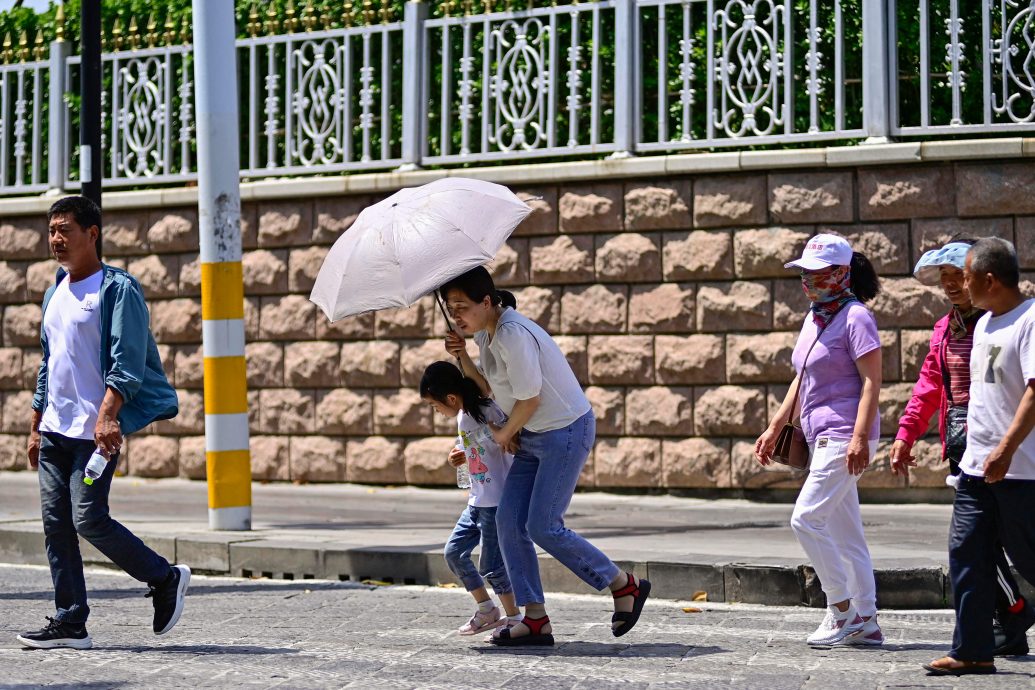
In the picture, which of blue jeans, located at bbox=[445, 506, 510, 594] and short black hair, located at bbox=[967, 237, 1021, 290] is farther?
blue jeans, located at bbox=[445, 506, 510, 594]

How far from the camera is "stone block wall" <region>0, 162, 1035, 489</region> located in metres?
11.1

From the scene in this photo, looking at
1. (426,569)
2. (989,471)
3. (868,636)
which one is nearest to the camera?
(989,471)

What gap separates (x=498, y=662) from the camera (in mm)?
6383

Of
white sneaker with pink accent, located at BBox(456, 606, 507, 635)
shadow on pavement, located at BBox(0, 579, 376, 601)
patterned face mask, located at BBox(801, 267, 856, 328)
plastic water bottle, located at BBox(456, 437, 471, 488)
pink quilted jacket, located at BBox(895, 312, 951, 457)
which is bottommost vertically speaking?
shadow on pavement, located at BBox(0, 579, 376, 601)

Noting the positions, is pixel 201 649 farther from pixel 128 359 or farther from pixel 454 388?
pixel 454 388

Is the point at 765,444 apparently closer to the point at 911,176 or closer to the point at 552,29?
the point at 911,176

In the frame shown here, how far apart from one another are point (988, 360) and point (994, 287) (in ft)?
0.86

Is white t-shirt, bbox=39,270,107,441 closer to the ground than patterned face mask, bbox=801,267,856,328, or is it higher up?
closer to the ground

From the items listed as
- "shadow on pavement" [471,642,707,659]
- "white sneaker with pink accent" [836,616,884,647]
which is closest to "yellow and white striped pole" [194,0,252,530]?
"shadow on pavement" [471,642,707,659]

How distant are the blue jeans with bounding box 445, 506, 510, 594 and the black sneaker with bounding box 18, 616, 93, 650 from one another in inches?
60.9

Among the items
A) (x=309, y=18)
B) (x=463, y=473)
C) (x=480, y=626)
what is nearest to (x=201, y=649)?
(x=480, y=626)

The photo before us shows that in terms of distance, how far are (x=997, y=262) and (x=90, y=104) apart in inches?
254

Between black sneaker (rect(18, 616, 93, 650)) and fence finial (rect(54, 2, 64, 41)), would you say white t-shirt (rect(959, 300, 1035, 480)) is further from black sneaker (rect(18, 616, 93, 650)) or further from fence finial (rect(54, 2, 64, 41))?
fence finial (rect(54, 2, 64, 41))

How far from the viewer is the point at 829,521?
680cm
